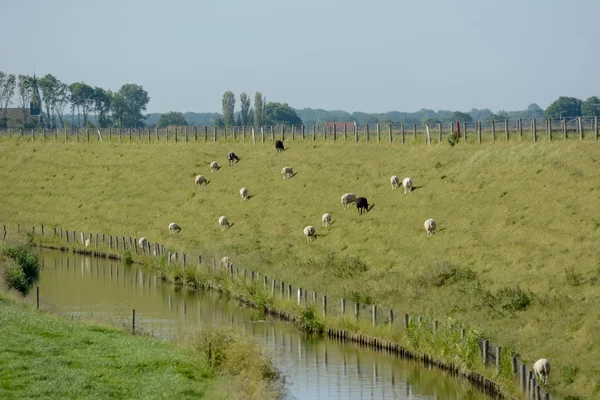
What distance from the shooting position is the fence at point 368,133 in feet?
253

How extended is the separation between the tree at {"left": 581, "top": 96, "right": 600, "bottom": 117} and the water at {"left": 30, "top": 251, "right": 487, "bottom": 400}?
395 ft

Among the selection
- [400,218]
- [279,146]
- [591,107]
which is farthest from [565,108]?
[400,218]

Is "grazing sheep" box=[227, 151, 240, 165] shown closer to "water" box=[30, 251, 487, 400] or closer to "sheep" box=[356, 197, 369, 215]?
"water" box=[30, 251, 487, 400]

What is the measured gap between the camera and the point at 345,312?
50.4m

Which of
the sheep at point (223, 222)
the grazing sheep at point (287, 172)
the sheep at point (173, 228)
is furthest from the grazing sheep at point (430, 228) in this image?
the grazing sheep at point (287, 172)

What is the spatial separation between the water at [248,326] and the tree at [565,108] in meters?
113

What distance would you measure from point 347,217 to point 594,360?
119 ft

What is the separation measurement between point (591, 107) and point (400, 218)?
12335 centimetres

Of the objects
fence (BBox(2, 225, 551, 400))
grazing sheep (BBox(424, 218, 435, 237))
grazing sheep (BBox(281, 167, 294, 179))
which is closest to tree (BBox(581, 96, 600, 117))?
grazing sheep (BBox(281, 167, 294, 179))

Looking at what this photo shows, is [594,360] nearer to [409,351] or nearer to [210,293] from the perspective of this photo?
[409,351]

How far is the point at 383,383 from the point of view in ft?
135

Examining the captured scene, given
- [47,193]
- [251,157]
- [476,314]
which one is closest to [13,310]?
[476,314]

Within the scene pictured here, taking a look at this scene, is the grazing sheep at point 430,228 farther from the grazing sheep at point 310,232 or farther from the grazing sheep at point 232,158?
the grazing sheep at point 232,158

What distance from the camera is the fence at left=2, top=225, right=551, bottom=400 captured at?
37469mm
